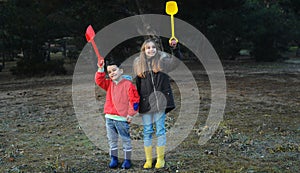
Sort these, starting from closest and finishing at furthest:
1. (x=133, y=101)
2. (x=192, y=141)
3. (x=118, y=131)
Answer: (x=133, y=101)
(x=118, y=131)
(x=192, y=141)

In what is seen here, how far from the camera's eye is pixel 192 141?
7258 mm

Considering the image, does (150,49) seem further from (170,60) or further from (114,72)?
(114,72)

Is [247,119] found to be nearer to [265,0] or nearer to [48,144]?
[48,144]

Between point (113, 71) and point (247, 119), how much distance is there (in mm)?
4726

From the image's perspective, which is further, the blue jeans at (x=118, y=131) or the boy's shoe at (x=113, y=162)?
the boy's shoe at (x=113, y=162)

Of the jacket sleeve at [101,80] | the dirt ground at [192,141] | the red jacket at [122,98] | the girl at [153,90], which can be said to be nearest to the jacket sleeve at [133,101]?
the red jacket at [122,98]

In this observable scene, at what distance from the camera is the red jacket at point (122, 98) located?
546 centimetres

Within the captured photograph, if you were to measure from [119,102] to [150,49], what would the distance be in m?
0.87

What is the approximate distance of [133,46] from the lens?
82.1ft

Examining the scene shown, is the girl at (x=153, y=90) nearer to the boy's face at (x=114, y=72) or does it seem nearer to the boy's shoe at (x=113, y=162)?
the boy's face at (x=114, y=72)

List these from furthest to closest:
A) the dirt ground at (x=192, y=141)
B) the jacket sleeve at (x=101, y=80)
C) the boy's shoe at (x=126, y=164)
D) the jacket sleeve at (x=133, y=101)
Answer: the dirt ground at (x=192, y=141) < the boy's shoe at (x=126, y=164) < the jacket sleeve at (x=101, y=80) < the jacket sleeve at (x=133, y=101)

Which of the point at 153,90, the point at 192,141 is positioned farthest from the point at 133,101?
the point at 192,141

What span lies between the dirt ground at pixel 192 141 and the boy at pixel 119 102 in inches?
19.8

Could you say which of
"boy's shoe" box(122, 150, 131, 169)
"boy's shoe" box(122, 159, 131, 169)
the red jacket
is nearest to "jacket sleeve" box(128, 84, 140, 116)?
the red jacket
